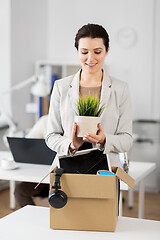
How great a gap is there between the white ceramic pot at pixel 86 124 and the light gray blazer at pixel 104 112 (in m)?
0.21

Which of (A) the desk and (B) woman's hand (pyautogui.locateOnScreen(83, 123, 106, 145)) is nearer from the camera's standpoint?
(B) woman's hand (pyautogui.locateOnScreen(83, 123, 106, 145))

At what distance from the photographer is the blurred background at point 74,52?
4562mm

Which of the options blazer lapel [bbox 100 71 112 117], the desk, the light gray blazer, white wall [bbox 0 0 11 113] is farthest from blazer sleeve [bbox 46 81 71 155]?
white wall [bbox 0 0 11 113]

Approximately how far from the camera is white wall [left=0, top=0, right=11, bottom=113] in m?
4.46

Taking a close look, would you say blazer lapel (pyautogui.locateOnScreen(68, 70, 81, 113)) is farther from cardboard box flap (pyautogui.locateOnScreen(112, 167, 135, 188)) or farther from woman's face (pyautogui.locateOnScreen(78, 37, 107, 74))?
cardboard box flap (pyautogui.locateOnScreen(112, 167, 135, 188))

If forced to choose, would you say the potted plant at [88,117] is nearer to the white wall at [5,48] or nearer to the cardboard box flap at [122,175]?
the cardboard box flap at [122,175]

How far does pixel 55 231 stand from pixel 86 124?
43cm

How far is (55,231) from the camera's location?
4.90 ft

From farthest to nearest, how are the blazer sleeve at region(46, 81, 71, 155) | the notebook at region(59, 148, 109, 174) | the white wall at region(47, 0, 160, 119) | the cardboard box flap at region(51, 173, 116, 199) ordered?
the white wall at region(47, 0, 160, 119) → the blazer sleeve at region(46, 81, 71, 155) → the notebook at region(59, 148, 109, 174) → the cardboard box flap at region(51, 173, 116, 199)

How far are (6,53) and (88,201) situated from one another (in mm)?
3340

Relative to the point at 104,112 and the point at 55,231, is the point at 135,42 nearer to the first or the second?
the point at 104,112

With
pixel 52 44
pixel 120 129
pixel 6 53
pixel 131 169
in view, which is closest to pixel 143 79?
pixel 52 44

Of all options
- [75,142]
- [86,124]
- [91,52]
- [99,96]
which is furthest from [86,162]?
[91,52]

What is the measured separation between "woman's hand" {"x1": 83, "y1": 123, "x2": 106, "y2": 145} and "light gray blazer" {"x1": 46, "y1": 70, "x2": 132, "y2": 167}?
14 centimetres
